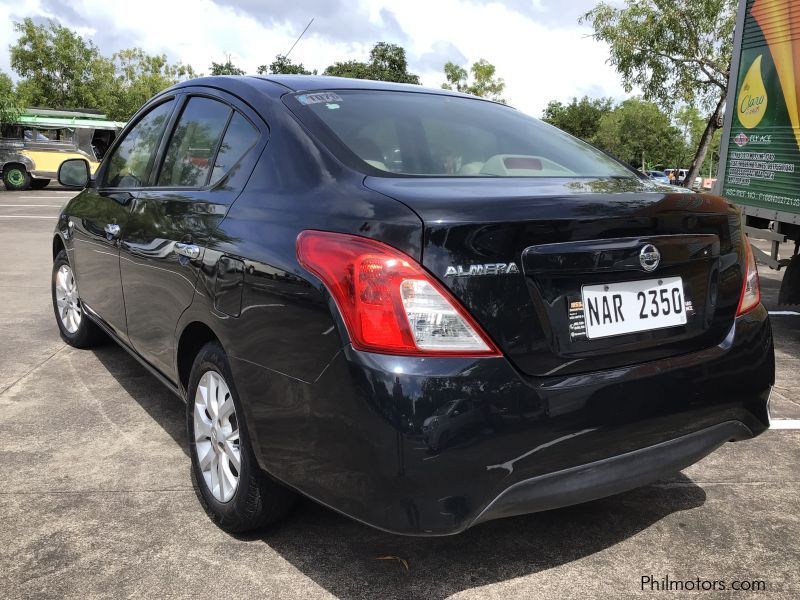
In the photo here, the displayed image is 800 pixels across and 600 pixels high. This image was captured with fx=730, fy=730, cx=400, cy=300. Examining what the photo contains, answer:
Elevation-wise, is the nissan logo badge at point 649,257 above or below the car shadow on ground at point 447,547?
above

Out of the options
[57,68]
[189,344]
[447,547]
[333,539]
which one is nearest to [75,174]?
[189,344]

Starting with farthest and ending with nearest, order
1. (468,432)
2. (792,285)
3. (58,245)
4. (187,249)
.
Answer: (792,285) → (58,245) → (187,249) → (468,432)

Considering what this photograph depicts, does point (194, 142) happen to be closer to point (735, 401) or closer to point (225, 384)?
point (225, 384)

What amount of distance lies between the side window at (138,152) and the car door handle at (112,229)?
0.22 metres

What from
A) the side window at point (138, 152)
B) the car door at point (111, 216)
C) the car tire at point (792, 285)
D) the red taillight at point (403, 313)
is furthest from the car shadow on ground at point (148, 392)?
the car tire at point (792, 285)

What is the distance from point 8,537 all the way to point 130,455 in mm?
747

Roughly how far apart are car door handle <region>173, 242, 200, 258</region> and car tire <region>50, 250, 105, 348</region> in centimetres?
219

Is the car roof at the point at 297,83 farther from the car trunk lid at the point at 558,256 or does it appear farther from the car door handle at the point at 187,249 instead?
the car trunk lid at the point at 558,256

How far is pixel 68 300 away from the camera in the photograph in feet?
16.3

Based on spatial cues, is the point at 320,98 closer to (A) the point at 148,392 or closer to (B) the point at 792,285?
(A) the point at 148,392

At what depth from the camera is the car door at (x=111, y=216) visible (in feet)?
11.7

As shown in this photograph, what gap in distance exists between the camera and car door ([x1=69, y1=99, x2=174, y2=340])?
3.56 m

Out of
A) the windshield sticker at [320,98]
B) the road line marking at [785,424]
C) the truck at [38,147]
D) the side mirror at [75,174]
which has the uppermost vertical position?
the truck at [38,147]

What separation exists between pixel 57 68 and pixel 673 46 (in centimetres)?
3891
